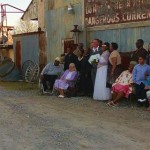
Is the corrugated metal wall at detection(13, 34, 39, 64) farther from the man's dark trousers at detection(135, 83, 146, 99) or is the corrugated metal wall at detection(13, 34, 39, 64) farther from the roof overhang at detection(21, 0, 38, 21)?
the man's dark trousers at detection(135, 83, 146, 99)

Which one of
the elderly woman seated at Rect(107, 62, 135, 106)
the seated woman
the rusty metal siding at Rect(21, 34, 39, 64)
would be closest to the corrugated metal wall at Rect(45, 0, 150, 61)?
the elderly woman seated at Rect(107, 62, 135, 106)

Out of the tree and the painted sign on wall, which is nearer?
the painted sign on wall

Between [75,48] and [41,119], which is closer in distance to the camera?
[41,119]

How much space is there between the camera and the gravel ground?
7.43 meters

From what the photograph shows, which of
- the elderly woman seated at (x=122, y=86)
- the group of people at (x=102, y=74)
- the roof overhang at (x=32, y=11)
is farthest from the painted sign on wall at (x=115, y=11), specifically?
the roof overhang at (x=32, y=11)

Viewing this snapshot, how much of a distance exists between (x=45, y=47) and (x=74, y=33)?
329cm

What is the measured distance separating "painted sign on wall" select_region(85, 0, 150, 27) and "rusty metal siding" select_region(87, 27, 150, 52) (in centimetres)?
29

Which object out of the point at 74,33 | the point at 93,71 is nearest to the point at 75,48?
the point at 74,33

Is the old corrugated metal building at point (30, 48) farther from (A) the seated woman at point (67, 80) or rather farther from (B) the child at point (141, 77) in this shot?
(B) the child at point (141, 77)

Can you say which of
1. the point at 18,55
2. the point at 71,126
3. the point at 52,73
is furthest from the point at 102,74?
the point at 18,55

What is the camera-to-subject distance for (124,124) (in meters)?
9.16

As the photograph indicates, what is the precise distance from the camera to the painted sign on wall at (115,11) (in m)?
13.1

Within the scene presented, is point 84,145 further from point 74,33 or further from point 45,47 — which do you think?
point 45,47

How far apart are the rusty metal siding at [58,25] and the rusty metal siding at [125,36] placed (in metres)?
Result: 1.73
